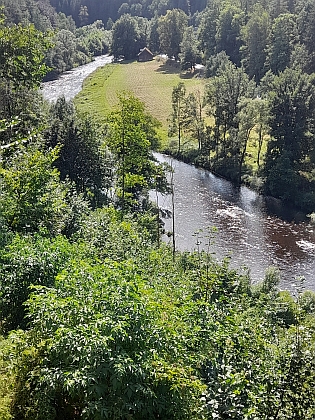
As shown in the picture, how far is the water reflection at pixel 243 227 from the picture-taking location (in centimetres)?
3212

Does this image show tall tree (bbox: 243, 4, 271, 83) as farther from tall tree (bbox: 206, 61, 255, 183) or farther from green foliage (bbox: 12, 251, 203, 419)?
green foliage (bbox: 12, 251, 203, 419)

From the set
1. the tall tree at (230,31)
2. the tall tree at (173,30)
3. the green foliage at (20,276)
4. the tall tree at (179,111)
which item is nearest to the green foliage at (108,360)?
the green foliage at (20,276)

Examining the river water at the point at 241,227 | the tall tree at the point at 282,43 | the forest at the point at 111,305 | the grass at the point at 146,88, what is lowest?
the river water at the point at 241,227

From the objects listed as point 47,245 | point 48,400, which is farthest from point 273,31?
point 48,400

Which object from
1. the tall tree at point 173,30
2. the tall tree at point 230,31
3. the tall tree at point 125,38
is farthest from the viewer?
the tall tree at point 125,38

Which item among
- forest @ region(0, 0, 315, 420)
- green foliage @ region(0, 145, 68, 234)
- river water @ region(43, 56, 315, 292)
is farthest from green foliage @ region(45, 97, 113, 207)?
green foliage @ region(0, 145, 68, 234)

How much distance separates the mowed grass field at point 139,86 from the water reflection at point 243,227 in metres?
17.5

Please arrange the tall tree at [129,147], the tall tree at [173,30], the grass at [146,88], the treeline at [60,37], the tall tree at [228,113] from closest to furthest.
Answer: the tall tree at [129,147] < the tall tree at [228,113] < the grass at [146,88] < the treeline at [60,37] < the tall tree at [173,30]

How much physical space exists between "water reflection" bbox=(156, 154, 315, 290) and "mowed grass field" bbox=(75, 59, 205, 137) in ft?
57.4

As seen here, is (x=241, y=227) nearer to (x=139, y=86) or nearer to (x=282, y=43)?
(x=282, y=43)

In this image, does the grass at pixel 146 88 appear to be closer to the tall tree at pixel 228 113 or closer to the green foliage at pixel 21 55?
the tall tree at pixel 228 113

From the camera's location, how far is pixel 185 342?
8492 millimetres

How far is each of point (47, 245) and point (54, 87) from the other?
73.3 m

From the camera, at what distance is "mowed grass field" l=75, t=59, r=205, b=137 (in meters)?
66.5
